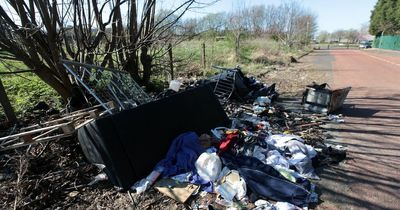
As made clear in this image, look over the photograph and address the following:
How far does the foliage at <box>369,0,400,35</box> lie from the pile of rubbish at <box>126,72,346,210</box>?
46860 mm

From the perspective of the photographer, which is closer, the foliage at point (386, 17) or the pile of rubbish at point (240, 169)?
the pile of rubbish at point (240, 169)

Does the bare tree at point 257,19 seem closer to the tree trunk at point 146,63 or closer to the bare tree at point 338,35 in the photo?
the tree trunk at point 146,63

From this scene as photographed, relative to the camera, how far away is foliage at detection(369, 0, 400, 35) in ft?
140

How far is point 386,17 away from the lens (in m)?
45.8

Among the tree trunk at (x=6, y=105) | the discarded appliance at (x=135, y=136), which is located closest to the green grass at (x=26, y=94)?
the tree trunk at (x=6, y=105)

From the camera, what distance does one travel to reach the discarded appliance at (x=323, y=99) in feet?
21.0

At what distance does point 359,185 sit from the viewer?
3.62 m

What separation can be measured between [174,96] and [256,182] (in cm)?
198

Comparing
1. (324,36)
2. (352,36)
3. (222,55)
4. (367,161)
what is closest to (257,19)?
(222,55)

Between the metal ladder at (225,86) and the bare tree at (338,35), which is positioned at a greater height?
the bare tree at (338,35)

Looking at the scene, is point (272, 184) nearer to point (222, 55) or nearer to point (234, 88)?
Answer: point (234, 88)

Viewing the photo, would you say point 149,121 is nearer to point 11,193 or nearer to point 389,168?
point 11,193

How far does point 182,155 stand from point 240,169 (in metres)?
0.87

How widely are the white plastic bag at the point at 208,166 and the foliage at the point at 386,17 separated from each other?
47.9m
